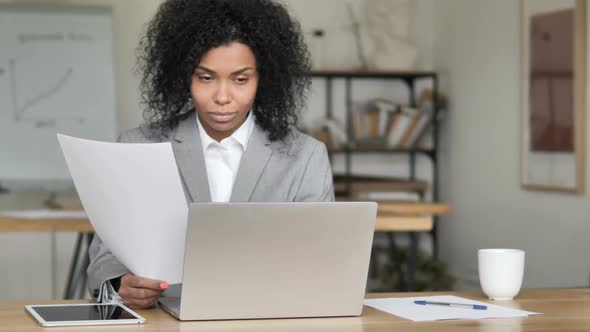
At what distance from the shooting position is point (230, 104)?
6.21ft

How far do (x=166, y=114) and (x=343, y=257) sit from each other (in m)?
0.70

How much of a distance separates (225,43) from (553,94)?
9.73 ft

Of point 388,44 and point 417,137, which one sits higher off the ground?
point 388,44

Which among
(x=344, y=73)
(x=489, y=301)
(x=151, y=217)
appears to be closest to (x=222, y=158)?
(x=151, y=217)

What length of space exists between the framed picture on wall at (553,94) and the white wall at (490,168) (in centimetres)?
10

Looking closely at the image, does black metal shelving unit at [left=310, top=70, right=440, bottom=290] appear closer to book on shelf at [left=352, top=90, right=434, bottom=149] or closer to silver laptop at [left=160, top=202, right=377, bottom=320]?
book on shelf at [left=352, top=90, right=434, bottom=149]

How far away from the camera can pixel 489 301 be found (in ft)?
5.93

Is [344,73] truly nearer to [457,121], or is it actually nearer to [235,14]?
[457,121]

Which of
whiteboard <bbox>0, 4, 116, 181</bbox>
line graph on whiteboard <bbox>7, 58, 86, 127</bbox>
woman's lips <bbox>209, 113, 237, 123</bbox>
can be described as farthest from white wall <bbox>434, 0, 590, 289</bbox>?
woman's lips <bbox>209, 113, 237, 123</bbox>

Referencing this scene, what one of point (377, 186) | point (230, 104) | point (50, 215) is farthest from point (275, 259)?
point (377, 186)

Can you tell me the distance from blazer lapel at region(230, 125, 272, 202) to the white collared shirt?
31 mm

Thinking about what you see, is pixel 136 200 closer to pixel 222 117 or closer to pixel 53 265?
pixel 222 117

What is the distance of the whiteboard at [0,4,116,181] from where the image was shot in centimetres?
497

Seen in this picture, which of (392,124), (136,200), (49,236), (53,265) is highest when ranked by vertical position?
(392,124)
